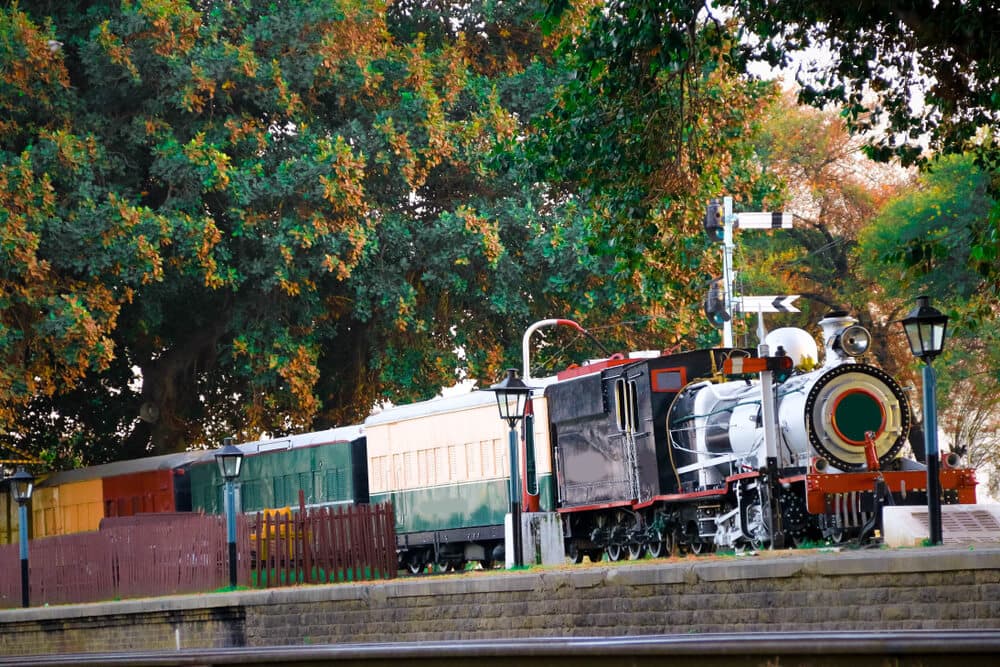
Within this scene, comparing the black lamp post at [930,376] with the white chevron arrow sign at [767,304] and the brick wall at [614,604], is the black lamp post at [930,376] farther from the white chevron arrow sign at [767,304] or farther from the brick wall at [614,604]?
the white chevron arrow sign at [767,304]

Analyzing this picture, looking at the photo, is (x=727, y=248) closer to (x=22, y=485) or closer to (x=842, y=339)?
(x=842, y=339)

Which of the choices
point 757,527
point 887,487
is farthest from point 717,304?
point 887,487

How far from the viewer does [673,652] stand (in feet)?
26.2

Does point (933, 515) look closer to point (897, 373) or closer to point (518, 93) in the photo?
point (518, 93)

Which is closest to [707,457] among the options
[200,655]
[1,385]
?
[200,655]

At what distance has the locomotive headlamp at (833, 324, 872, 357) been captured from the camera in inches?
Answer: 742

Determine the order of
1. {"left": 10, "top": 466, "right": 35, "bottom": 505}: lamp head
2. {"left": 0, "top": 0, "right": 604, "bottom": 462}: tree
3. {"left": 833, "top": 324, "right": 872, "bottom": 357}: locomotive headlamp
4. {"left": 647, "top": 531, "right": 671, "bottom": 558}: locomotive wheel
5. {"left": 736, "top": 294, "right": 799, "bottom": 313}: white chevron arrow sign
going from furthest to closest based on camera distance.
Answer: {"left": 0, "top": 0, "right": 604, "bottom": 462}: tree < {"left": 10, "top": 466, "right": 35, "bottom": 505}: lamp head < {"left": 736, "top": 294, "right": 799, "bottom": 313}: white chevron arrow sign < {"left": 647, "top": 531, "right": 671, "bottom": 558}: locomotive wheel < {"left": 833, "top": 324, "right": 872, "bottom": 357}: locomotive headlamp

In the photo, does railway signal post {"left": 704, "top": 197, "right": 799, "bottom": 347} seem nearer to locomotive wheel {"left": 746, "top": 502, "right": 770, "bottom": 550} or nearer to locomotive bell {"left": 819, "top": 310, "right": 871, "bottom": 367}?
locomotive bell {"left": 819, "top": 310, "right": 871, "bottom": 367}

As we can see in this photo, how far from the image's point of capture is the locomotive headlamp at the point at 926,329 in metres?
15.2

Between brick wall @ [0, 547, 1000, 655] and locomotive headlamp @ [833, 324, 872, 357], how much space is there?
14.1 feet

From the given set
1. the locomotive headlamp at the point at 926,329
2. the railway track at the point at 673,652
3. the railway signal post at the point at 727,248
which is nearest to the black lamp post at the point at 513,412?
the railway signal post at the point at 727,248

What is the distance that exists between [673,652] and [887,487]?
1067cm

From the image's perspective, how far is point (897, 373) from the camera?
47.6 meters

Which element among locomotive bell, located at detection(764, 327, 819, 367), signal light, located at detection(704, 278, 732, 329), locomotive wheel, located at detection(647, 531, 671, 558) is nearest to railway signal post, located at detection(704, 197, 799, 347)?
signal light, located at detection(704, 278, 732, 329)
